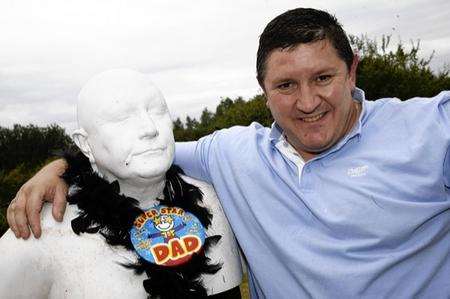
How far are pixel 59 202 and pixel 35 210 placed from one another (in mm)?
107

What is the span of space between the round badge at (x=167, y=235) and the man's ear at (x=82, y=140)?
1.24ft

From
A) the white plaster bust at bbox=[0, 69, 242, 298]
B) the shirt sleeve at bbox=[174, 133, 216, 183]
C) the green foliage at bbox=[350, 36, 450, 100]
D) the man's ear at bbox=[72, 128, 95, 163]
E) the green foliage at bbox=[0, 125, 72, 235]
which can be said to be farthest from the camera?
the green foliage at bbox=[0, 125, 72, 235]

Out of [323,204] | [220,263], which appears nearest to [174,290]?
[220,263]

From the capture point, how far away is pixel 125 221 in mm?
2154

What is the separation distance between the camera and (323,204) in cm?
221

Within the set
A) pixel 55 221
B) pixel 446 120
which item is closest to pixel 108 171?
pixel 55 221

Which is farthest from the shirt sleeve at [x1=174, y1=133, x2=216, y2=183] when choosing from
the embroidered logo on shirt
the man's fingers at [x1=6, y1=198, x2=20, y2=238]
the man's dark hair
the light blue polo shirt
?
the man's fingers at [x1=6, y1=198, x2=20, y2=238]

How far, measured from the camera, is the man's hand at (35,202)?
197 cm

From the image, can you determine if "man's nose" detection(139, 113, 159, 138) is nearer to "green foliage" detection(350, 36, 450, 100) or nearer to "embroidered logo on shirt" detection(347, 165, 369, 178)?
"embroidered logo on shirt" detection(347, 165, 369, 178)

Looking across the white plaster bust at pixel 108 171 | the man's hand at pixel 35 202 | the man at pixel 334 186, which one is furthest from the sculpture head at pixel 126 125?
the man at pixel 334 186

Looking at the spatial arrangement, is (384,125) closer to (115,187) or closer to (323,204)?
(323,204)

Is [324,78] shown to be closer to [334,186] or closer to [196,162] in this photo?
[334,186]

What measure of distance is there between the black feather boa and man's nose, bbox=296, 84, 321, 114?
0.71m

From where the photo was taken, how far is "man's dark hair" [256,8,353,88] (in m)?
2.26
